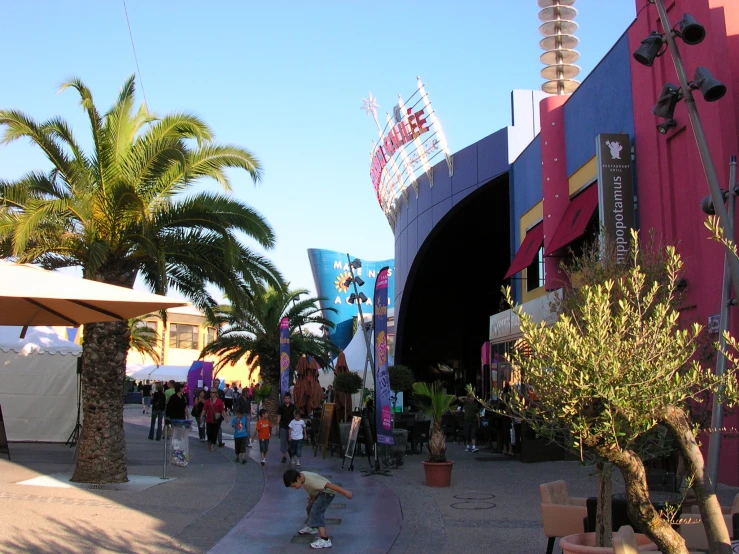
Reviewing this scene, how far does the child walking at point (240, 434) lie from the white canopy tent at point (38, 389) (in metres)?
5.81

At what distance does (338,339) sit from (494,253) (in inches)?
1000

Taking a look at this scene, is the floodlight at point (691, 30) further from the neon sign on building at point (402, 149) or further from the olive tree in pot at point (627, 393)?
the neon sign on building at point (402, 149)

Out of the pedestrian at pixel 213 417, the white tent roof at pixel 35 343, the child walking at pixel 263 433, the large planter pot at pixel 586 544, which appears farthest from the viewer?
the pedestrian at pixel 213 417

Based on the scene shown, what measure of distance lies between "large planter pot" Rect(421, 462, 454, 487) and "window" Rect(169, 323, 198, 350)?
61864 millimetres

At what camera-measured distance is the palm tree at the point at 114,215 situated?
12148mm

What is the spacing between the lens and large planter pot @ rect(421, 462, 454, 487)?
1266cm

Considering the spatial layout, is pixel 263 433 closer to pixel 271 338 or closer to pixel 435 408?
pixel 435 408

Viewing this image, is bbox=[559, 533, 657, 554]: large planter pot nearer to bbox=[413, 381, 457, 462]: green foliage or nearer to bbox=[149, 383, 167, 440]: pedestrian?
bbox=[413, 381, 457, 462]: green foliage

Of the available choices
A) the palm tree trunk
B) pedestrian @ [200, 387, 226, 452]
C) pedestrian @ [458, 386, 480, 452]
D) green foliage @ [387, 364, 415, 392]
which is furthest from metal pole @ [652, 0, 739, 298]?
pedestrian @ [200, 387, 226, 452]

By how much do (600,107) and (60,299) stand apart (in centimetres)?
1370

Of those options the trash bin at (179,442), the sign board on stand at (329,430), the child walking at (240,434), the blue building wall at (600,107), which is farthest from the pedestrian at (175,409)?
the blue building wall at (600,107)

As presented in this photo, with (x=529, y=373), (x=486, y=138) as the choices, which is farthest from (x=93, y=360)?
(x=486, y=138)

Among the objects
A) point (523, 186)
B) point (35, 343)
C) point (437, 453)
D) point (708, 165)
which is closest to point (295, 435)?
point (437, 453)

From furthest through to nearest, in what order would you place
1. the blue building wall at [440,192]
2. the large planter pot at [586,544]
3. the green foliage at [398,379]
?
the blue building wall at [440,192] → the green foliage at [398,379] → the large planter pot at [586,544]
